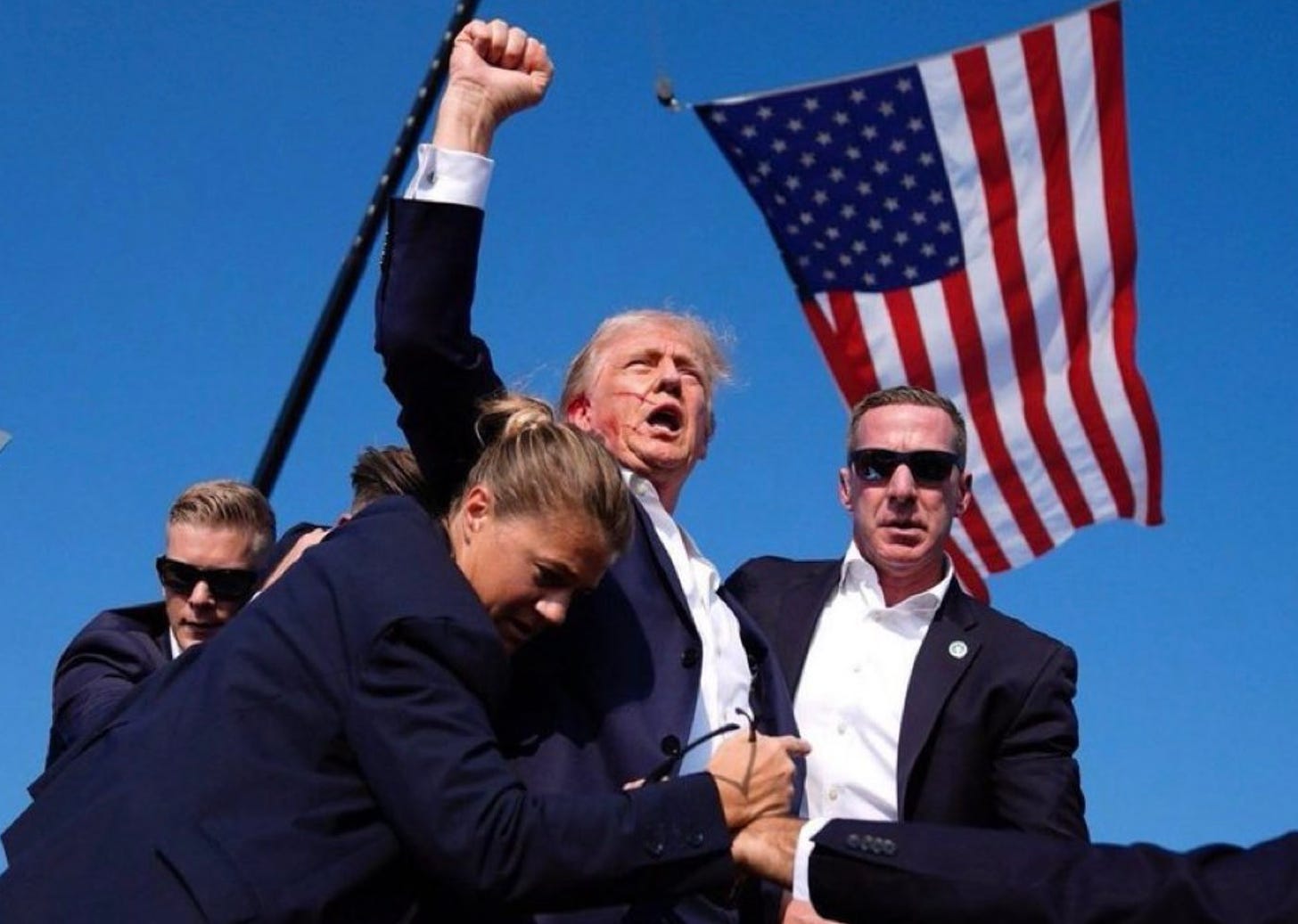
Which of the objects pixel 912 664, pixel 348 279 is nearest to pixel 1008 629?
pixel 912 664

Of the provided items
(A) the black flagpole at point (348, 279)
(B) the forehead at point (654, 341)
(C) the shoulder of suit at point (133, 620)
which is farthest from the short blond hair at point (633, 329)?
(A) the black flagpole at point (348, 279)

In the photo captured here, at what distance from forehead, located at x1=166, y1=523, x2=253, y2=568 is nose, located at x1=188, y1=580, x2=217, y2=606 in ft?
0.20

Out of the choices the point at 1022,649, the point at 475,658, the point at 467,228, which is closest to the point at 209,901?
the point at 475,658

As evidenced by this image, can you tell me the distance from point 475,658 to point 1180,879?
129 centimetres

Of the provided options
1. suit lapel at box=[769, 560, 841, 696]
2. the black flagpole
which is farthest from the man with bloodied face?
the black flagpole

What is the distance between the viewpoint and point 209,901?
11.1 ft

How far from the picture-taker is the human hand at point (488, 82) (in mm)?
4430

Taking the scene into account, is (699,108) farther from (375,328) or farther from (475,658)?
(475,658)

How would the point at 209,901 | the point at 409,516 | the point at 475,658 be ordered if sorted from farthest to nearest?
the point at 409,516 < the point at 475,658 < the point at 209,901

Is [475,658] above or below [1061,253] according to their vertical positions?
below

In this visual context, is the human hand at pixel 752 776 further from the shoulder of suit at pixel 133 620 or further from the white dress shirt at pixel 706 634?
the shoulder of suit at pixel 133 620

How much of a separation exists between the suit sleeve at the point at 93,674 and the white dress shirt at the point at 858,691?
74.6 inches

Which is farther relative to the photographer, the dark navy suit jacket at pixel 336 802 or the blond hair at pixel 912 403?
the blond hair at pixel 912 403

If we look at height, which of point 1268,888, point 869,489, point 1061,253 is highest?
point 1061,253
